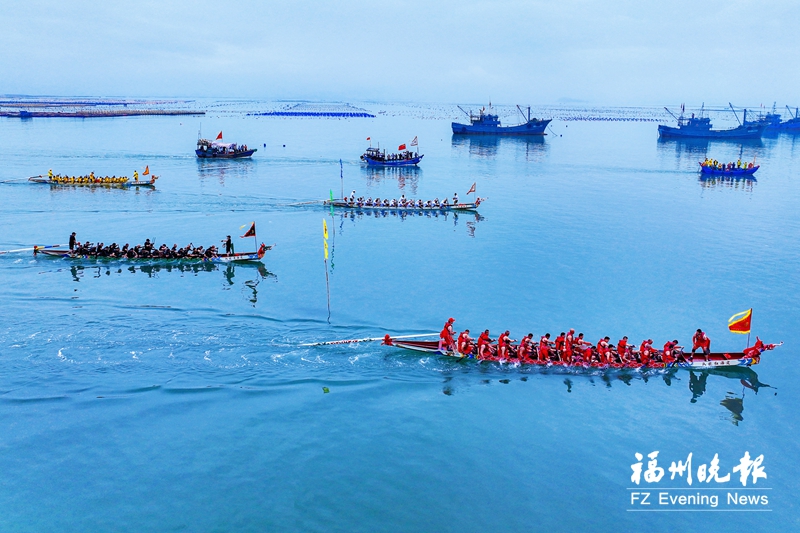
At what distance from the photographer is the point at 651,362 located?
1218 inches

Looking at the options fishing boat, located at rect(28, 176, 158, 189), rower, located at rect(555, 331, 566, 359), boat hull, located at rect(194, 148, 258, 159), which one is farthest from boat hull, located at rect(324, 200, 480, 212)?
boat hull, located at rect(194, 148, 258, 159)

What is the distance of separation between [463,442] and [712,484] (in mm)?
9797

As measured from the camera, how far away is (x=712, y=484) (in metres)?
23.0

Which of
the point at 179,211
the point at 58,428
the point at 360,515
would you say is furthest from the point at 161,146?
the point at 360,515

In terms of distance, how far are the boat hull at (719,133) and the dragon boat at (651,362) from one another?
494 feet

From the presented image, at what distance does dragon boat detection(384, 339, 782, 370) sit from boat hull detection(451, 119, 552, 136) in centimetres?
14232

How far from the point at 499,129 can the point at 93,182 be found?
11719cm

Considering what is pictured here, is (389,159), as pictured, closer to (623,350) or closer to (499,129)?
(499,129)

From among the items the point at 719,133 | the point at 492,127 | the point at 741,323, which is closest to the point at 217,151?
the point at 492,127

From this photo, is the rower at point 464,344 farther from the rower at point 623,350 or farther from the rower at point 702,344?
the rower at point 702,344

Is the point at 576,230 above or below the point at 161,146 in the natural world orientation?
below

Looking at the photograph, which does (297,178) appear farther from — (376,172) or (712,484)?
(712,484)

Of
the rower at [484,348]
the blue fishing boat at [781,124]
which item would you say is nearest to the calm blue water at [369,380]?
the rower at [484,348]

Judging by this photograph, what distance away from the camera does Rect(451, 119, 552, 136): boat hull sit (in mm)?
166875
